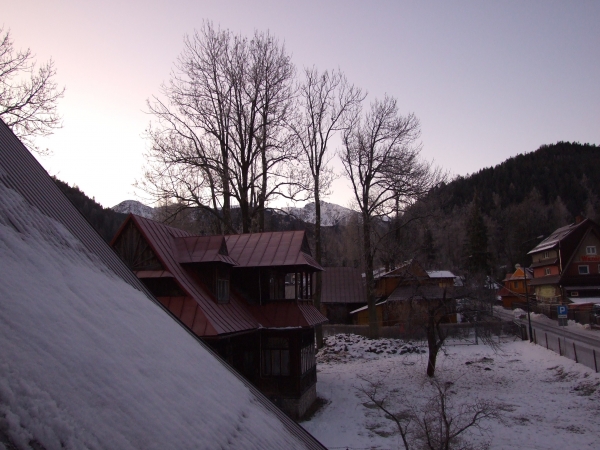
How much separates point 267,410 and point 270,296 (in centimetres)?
1216

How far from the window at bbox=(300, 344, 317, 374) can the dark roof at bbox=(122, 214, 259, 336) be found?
2527 mm

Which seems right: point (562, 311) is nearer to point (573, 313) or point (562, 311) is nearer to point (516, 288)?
point (573, 313)

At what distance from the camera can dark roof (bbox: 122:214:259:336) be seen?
43.2 ft

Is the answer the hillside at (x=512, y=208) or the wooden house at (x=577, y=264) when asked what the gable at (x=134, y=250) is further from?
the wooden house at (x=577, y=264)

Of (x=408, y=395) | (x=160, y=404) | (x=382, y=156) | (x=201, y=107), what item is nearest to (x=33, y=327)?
(x=160, y=404)

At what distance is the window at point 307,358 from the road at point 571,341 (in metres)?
13.1

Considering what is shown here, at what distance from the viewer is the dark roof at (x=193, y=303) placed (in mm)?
13152

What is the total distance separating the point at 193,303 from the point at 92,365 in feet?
37.1

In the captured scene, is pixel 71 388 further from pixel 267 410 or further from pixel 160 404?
pixel 267 410

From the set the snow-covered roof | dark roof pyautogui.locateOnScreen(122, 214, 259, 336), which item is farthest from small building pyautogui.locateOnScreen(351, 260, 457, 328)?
the snow-covered roof

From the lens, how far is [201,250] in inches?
606

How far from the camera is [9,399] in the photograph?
185 cm

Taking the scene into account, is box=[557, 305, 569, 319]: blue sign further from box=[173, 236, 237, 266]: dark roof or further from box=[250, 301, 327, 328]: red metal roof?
box=[173, 236, 237, 266]: dark roof

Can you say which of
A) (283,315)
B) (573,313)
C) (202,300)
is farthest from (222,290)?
(573,313)
